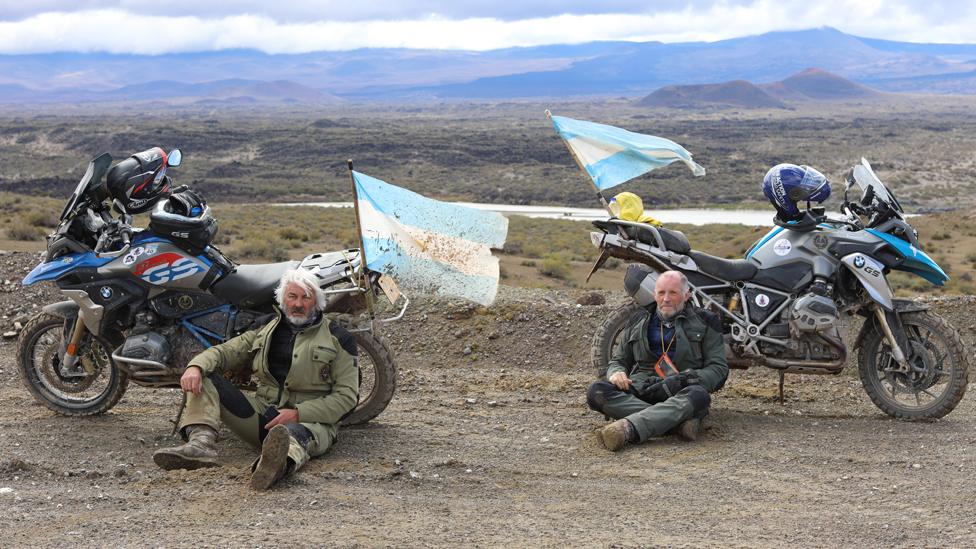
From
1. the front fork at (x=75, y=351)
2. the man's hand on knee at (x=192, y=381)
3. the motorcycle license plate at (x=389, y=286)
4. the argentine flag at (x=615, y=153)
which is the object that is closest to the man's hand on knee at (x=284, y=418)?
the man's hand on knee at (x=192, y=381)

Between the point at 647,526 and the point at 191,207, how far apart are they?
13.0 ft

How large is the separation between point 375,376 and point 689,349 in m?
2.19

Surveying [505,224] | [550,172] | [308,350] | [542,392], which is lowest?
[550,172]

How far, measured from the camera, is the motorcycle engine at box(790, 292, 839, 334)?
7289 mm

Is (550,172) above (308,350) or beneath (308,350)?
beneath

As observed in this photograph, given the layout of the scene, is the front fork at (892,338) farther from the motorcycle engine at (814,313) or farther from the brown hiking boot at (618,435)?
the brown hiking boot at (618,435)

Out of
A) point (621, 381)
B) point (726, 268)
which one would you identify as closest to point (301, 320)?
point (621, 381)

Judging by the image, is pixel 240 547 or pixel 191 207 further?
pixel 191 207

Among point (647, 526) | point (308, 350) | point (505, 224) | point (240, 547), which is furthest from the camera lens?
point (505, 224)

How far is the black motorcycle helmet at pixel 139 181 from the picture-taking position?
7105 millimetres

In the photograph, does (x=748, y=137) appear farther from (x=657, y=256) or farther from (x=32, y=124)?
(x=657, y=256)

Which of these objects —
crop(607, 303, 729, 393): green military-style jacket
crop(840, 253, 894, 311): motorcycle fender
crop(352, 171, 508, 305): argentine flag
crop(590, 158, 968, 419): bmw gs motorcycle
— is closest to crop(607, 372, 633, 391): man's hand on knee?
crop(607, 303, 729, 393): green military-style jacket

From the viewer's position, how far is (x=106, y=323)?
7.12 metres

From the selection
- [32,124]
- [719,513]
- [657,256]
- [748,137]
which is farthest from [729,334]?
[32,124]
